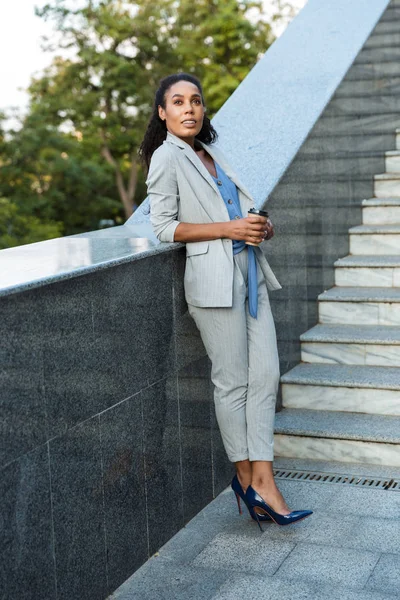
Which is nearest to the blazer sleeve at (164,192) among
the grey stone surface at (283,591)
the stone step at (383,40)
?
the grey stone surface at (283,591)

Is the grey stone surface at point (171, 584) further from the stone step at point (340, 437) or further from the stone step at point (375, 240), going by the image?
the stone step at point (375, 240)

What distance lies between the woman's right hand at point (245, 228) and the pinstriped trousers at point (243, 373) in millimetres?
170

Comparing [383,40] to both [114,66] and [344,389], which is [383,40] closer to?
[344,389]

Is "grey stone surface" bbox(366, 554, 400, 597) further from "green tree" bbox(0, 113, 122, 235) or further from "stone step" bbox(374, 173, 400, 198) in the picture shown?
"green tree" bbox(0, 113, 122, 235)

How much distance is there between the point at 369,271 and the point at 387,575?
299 centimetres

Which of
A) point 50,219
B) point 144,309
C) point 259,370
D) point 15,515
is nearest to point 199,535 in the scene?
point 259,370

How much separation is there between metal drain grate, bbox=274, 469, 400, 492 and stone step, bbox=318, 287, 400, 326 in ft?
4.72

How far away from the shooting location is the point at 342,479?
4891 mm

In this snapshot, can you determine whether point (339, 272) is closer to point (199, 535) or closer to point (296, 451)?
point (296, 451)

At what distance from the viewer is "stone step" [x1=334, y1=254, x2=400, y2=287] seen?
20.6 feet

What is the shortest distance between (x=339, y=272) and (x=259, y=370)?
2417 millimetres

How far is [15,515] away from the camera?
2.99 metres

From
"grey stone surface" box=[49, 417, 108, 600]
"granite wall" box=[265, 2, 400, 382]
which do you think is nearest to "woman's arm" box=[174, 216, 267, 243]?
"grey stone surface" box=[49, 417, 108, 600]

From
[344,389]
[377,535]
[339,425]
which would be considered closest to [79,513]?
[377,535]
